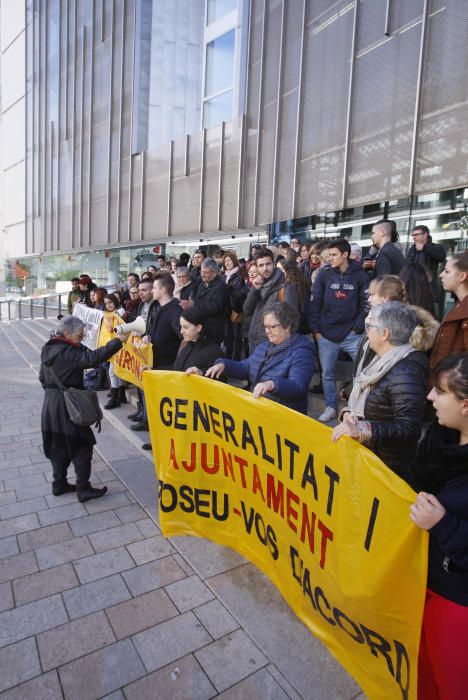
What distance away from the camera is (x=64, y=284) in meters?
24.4

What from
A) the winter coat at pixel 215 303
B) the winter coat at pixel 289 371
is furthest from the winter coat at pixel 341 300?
the winter coat at pixel 289 371

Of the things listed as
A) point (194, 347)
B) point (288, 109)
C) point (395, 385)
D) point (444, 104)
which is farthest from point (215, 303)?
point (288, 109)

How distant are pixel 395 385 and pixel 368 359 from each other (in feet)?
2.66

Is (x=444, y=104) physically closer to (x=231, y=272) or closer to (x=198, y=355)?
(x=231, y=272)

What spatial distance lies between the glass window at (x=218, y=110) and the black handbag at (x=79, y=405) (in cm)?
1152

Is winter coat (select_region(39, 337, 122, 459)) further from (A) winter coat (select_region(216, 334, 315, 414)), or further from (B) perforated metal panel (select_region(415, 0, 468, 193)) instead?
(B) perforated metal panel (select_region(415, 0, 468, 193))

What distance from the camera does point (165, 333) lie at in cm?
529

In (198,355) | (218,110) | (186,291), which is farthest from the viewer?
(218,110)

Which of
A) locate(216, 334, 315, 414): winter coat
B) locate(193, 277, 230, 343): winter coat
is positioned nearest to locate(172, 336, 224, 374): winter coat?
locate(216, 334, 315, 414): winter coat

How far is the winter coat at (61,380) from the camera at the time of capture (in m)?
3.93

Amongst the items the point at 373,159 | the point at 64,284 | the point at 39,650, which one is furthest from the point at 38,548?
the point at 64,284

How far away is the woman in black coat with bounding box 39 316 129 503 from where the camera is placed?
394 cm

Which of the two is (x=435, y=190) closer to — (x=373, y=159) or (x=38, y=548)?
(x=373, y=159)

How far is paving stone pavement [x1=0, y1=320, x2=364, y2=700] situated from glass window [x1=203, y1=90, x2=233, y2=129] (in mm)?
12258
